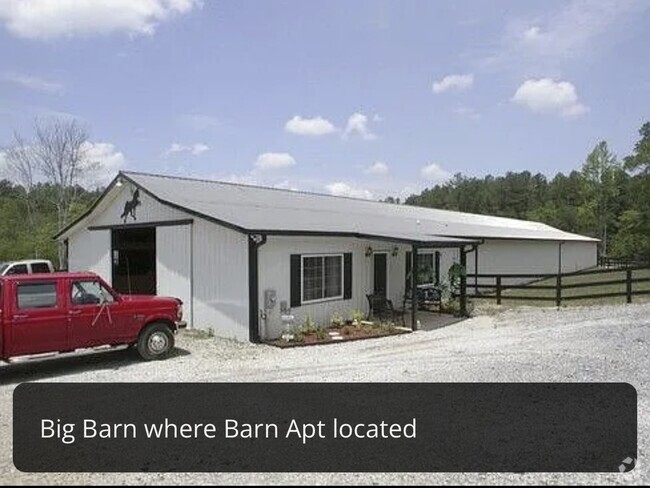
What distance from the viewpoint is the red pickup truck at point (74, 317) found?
28.1 feet

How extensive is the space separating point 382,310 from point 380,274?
5.16ft

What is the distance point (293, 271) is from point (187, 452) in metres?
8.29

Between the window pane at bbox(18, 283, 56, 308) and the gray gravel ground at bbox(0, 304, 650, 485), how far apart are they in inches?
49.6

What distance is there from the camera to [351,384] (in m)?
7.79

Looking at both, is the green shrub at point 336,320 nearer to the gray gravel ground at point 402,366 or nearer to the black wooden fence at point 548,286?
the gray gravel ground at point 402,366

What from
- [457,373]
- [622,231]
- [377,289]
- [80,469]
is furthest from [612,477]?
[622,231]

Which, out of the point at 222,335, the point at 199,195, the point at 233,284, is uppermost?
the point at 199,195

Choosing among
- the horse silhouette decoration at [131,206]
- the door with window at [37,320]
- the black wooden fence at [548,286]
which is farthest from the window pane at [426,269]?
the door with window at [37,320]

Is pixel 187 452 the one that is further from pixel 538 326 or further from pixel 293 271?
pixel 538 326

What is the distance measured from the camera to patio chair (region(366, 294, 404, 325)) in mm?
15164

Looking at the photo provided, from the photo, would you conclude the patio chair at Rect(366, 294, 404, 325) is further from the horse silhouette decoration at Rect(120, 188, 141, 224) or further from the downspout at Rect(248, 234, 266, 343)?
the horse silhouette decoration at Rect(120, 188, 141, 224)

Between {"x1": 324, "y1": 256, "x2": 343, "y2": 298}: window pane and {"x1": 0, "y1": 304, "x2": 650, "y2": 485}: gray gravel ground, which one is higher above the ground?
{"x1": 324, "y1": 256, "x2": 343, "y2": 298}: window pane

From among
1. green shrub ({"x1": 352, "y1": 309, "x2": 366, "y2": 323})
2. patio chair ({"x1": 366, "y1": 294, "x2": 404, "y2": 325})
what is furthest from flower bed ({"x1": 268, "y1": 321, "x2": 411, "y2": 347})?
patio chair ({"x1": 366, "y1": 294, "x2": 404, "y2": 325})

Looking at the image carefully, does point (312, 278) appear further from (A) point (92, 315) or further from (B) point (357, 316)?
(A) point (92, 315)
